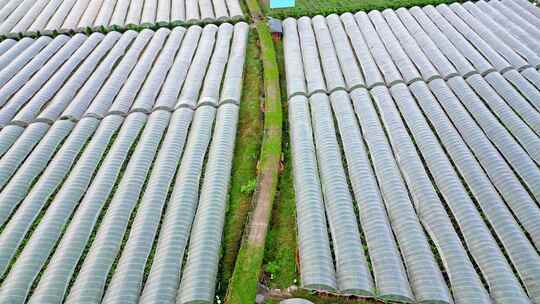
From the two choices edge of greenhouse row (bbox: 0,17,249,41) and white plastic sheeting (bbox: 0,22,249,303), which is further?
edge of greenhouse row (bbox: 0,17,249,41)

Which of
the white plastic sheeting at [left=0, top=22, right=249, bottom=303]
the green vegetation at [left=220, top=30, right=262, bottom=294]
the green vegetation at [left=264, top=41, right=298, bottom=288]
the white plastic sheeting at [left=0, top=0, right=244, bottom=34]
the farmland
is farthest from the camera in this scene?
the white plastic sheeting at [left=0, top=0, right=244, bottom=34]

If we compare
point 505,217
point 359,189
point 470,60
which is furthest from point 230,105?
point 470,60

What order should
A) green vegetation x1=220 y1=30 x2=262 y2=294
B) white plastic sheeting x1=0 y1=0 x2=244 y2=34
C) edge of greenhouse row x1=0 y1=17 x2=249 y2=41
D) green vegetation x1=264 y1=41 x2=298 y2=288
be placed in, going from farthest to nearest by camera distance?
1. white plastic sheeting x1=0 y1=0 x2=244 y2=34
2. edge of greenhouse row x1=0 y1=17 x2=249 y2=41
3. green vegetation x1=220 y1=30 x2=262 y2=294
4. green vegetation x1=264 y1=41 x2=298 y2=288

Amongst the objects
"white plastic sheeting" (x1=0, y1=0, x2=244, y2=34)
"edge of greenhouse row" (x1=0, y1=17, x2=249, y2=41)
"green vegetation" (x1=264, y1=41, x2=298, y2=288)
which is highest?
"white plastic sheeting" (x1=0, y1=0, x2=244, y2=34)

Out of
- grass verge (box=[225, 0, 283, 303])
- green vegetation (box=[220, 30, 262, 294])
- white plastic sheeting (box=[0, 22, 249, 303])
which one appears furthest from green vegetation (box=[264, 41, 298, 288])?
white plastic sheeting (box=[0, 22, 249, 303])

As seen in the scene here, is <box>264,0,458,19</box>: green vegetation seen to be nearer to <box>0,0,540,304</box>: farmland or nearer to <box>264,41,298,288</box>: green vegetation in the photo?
<box>0,0,540,304</box>: farmland

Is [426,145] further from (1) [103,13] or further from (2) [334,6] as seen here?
(1) [103,13]

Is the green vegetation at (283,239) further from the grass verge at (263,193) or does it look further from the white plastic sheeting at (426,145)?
the white plastic sheeting at (426,145)

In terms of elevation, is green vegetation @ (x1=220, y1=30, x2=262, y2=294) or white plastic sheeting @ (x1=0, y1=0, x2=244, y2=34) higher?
white plastic sheeting @ (x1=0, y1=0, x2=244, y2=34)
